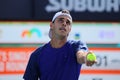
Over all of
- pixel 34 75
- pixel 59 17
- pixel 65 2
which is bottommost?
pixel 34 75

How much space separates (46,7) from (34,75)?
259 centimetres

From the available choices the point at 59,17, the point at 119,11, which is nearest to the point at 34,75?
the point at 59,17

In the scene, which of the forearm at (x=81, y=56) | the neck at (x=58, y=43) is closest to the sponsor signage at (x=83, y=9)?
the neck at (x=58, y=43)

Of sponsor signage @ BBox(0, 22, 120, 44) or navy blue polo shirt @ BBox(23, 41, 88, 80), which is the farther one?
sponsor signage @ BBox(0, 22, 120, 44)

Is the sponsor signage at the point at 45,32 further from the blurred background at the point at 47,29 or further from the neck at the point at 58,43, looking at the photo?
the neck at the point at 58,43

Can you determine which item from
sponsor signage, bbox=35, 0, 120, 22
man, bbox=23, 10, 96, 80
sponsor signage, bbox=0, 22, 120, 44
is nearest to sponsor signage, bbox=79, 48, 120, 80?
sponsor signage, bbox=0, 22, 120, 44

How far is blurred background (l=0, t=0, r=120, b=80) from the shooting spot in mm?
5945

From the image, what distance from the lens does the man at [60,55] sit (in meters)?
3.28

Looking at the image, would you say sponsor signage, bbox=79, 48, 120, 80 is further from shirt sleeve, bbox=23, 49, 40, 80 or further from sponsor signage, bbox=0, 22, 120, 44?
shirt sleeve, bbox=23, 49, 40, 80

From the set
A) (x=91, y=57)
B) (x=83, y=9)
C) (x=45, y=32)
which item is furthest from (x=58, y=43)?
(x=83, y=9)

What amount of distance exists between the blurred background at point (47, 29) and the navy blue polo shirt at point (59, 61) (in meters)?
2.52

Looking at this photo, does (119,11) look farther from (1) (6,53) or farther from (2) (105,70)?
(1) (6,53)

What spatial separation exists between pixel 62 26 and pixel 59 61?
10.0 inches

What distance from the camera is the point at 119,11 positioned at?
6.20m
